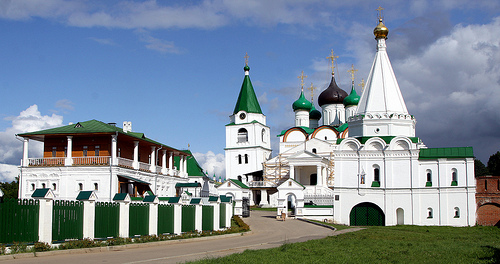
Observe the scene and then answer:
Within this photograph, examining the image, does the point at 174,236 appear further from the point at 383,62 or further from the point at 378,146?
the point at 383,62

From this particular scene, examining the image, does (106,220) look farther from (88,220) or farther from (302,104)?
(302,104)

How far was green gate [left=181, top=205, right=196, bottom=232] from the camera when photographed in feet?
66.0

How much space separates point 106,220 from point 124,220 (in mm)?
809

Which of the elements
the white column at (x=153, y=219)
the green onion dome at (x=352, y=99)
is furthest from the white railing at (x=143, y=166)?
the green onion dome at (x=352, y=99)

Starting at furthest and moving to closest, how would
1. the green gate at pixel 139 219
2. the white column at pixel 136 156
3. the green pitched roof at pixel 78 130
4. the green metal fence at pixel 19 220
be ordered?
the white column at pixel 136 156
the green pitched roof at pixel 78 130
the green gate at pixel 139 219
the green metal fence at pixel 19 220

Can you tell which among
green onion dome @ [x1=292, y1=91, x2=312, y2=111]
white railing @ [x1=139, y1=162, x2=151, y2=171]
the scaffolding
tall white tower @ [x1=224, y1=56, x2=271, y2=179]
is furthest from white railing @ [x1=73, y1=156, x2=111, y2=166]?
green onion dome @ [x1=292, y1=91, x2=312, y2=111]

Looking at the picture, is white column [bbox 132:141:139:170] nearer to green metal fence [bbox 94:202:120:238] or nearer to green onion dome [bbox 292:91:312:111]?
green metal fence [bbox 94:202:120:238]

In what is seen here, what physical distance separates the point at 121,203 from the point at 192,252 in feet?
11.4

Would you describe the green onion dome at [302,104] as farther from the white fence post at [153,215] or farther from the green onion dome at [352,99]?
the white fence post at [153,215]

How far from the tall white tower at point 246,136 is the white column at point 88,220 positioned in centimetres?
4511

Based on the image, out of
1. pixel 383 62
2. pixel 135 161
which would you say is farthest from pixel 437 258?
pixel 383 62

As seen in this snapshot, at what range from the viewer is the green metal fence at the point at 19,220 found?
12789 millimetres

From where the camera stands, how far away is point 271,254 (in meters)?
13.2

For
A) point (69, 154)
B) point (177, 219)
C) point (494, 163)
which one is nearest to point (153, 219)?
point (177, 219)
